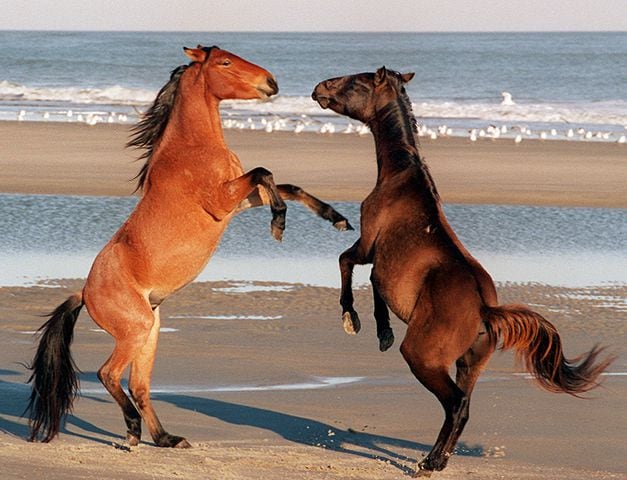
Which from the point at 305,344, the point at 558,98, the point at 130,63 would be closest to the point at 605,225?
the point at 305,344

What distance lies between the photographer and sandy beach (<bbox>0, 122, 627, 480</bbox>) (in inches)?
259

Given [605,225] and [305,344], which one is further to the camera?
[605,225]

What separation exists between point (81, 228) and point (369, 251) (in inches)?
340

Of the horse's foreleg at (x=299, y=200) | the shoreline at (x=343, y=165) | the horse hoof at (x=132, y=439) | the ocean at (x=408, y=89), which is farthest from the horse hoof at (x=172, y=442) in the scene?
the ocean at (x=408, y=89)

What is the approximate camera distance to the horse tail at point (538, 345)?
6.30 metres

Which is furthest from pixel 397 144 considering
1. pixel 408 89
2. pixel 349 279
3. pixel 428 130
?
pixel 408 89

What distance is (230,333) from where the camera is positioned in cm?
1005

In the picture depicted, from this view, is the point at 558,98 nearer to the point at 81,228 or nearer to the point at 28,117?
the point at 28,117

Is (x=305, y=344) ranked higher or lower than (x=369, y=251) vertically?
lower

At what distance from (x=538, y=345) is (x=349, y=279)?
1.35 meters

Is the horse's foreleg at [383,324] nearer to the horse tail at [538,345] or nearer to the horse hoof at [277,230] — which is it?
the horse hoof at [277,230]

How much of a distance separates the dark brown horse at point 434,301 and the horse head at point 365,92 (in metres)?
0.09

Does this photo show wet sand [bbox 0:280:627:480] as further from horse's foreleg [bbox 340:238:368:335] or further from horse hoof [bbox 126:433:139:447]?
horse's foreleg [bbox 340:238:368:335]

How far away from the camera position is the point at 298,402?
8.07 metres
